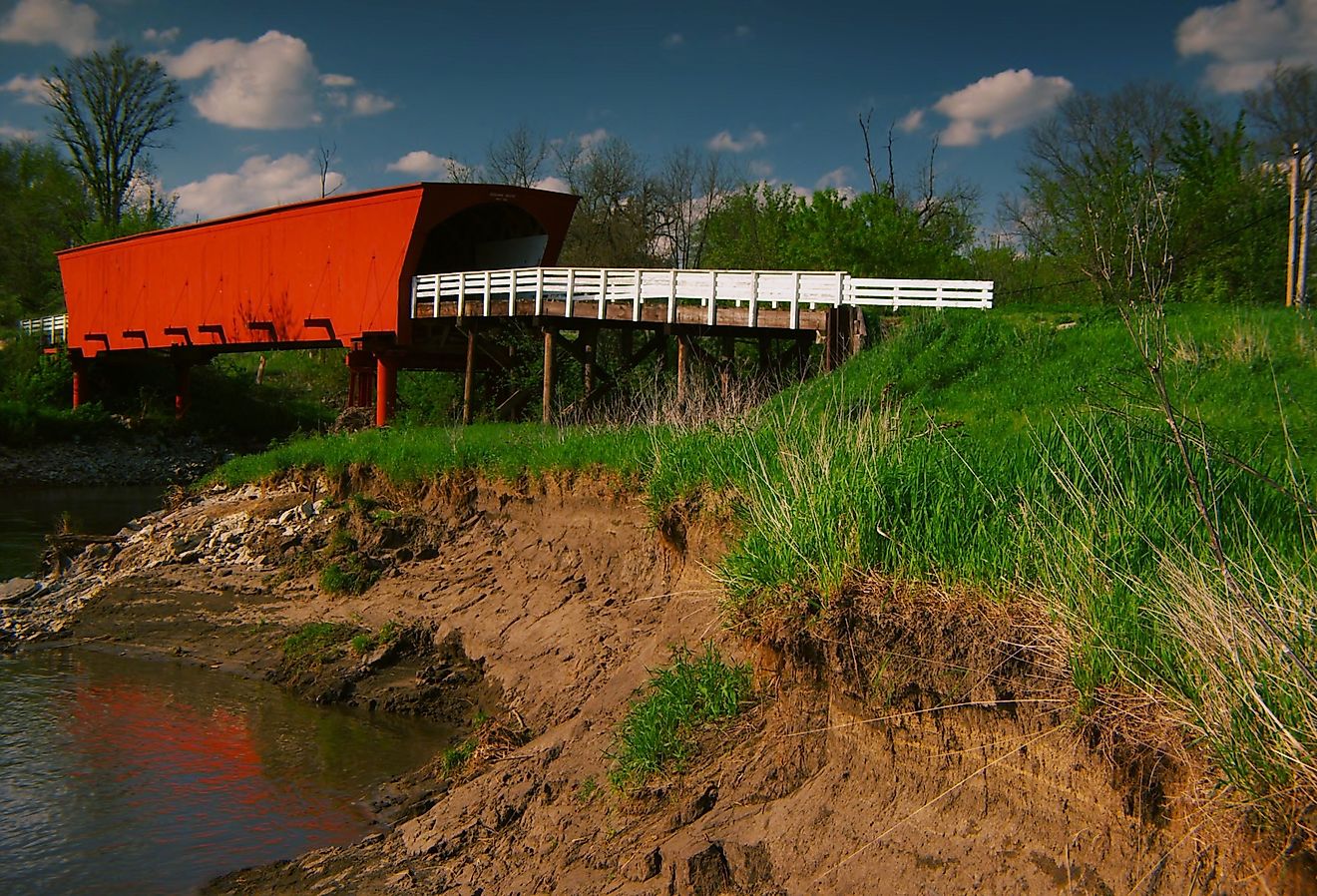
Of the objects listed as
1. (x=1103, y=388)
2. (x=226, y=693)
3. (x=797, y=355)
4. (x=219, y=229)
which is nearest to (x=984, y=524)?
(x=1103, y=388)

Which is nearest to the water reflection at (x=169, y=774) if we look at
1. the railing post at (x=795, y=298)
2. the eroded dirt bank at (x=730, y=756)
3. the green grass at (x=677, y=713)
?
the eroded dirt bank at (x=730, y=756)

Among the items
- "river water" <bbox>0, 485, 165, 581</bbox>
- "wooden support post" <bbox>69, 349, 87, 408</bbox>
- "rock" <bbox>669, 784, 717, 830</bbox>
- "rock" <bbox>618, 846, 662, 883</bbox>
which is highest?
Result: "wooden support post" <bbox>69, 349, 87, 408</bbox>

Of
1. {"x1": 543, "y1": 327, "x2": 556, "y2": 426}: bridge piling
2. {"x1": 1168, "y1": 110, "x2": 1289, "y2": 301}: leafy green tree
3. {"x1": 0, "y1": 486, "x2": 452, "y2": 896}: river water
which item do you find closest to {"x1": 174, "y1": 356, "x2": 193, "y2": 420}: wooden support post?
{"x1": 543, "y1": 327, "x2": 556, "y2": 426}: bridge piling

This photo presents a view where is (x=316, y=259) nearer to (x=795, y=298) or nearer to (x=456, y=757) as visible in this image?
(x=795, y=298)

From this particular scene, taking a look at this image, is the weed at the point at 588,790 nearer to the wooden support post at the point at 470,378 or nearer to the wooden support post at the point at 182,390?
the wooden support post at the point at 470,378

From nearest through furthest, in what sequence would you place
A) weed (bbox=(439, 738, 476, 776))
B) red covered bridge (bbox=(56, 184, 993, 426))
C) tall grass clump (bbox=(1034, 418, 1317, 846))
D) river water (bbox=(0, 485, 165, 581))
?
1. tall grass clump (bbox=(1034, 418, 1317, 846))
2. weed (bbox=(439, 738, 476, 776))
3. red covered bridge (bbox=(56, 184, 993, 426))
4. river water (bbox=(0, 485, 165, 581))

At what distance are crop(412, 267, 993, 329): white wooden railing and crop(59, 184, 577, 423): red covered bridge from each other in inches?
54.7

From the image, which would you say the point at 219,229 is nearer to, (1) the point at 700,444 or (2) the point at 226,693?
(2) the point at 226,693

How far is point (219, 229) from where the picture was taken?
2767 centimetres

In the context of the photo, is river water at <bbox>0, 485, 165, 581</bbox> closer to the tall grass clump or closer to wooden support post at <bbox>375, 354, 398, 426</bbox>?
wooden support post at <bbox>375, 354, 398, 426</bbox>

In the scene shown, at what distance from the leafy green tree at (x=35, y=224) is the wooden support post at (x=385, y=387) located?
3047 cm

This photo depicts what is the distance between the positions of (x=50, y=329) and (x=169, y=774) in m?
35.7

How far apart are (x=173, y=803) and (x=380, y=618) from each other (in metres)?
3.98

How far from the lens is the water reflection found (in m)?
7.30
